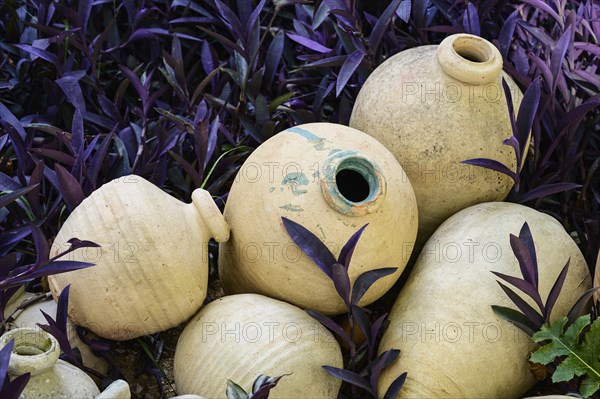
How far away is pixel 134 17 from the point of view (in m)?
2.41

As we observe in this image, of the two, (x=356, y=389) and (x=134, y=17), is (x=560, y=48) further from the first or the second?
(x=134, y=17)

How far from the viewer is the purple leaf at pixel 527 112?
6.09 feet

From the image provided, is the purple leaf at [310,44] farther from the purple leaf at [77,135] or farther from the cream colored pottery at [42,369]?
the cream colored pottery at [42,369]

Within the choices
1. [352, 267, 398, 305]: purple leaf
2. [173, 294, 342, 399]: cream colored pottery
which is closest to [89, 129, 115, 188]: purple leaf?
[173, 294, 342, 399]: cream colored pottery

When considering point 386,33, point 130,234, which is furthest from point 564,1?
point 130,234

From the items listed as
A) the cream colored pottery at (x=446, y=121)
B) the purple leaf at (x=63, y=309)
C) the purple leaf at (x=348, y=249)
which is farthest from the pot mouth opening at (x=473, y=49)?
the purple leaf at (x=63, y=309)

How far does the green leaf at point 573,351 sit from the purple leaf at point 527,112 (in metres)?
0.46

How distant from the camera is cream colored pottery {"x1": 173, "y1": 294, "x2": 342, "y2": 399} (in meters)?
1.54

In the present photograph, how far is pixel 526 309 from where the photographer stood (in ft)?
5.34

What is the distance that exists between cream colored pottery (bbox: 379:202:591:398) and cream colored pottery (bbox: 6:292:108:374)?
2.00 feet

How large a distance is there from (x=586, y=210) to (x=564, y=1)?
0.59 metres

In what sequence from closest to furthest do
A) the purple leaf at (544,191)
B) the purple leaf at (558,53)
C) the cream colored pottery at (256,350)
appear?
the cream colored pottery at (256,350)
the purple leaf at (544,191)
the purple leaf at (558,53)

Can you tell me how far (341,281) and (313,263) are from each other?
0.08 meters

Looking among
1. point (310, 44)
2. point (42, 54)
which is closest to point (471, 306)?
point (310, 44)
